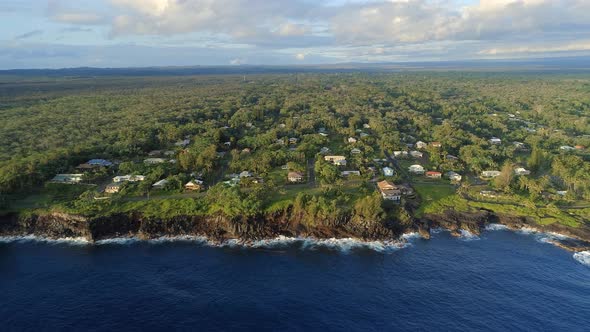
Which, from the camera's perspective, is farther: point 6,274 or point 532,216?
point 532,216

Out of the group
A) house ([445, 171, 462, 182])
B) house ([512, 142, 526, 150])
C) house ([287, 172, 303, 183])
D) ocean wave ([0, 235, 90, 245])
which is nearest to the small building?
house ([445, 171, 462, 182])

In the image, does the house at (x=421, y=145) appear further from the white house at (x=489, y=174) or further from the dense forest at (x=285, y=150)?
the white house at (x=489, y=174)

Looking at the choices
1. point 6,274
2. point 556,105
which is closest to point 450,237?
point 6,274

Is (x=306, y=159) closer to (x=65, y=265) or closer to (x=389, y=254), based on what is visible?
(x=389, y=254)

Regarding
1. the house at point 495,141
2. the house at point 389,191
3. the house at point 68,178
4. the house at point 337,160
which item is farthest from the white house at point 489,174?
the house at point 68,178

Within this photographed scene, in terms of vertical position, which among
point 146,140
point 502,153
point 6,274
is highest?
point 146,140

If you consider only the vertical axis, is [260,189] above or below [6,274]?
above

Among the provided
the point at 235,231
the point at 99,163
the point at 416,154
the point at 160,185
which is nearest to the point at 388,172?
the point at 416,154
